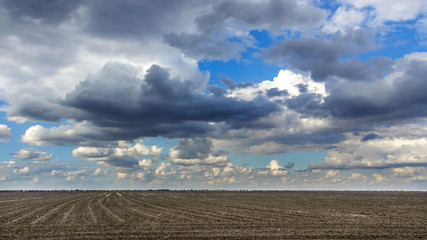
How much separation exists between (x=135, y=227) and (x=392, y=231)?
21.2m

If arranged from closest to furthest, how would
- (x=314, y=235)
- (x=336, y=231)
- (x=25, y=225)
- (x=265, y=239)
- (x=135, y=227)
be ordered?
(x=265, y=239), (x=314, y=235), (x=336, y=231), (x=135, y=227), (x=25, y=225)

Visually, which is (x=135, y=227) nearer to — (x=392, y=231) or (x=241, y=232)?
(x=241, y=232)

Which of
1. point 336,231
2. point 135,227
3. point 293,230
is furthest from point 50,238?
point 336,231

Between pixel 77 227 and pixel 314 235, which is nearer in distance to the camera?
pixel 314 235

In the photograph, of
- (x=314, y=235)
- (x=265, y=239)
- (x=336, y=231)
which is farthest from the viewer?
(x=336, y=231)

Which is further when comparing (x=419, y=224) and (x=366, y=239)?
(x=419, y=224)

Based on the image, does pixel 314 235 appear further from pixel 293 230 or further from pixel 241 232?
pixel 241 232

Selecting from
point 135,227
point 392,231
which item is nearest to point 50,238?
point 135,227

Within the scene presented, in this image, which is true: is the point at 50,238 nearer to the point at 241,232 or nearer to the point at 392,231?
the point at 241,232

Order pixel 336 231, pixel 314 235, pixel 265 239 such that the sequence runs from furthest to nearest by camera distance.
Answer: pixel 336 231
pixel 314 235
pixel 265 239

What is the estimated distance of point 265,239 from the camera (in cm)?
2358

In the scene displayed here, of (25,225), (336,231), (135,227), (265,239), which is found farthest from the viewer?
(25,225)

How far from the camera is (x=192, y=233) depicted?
2620 centimetres

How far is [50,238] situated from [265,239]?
15.1 metres
